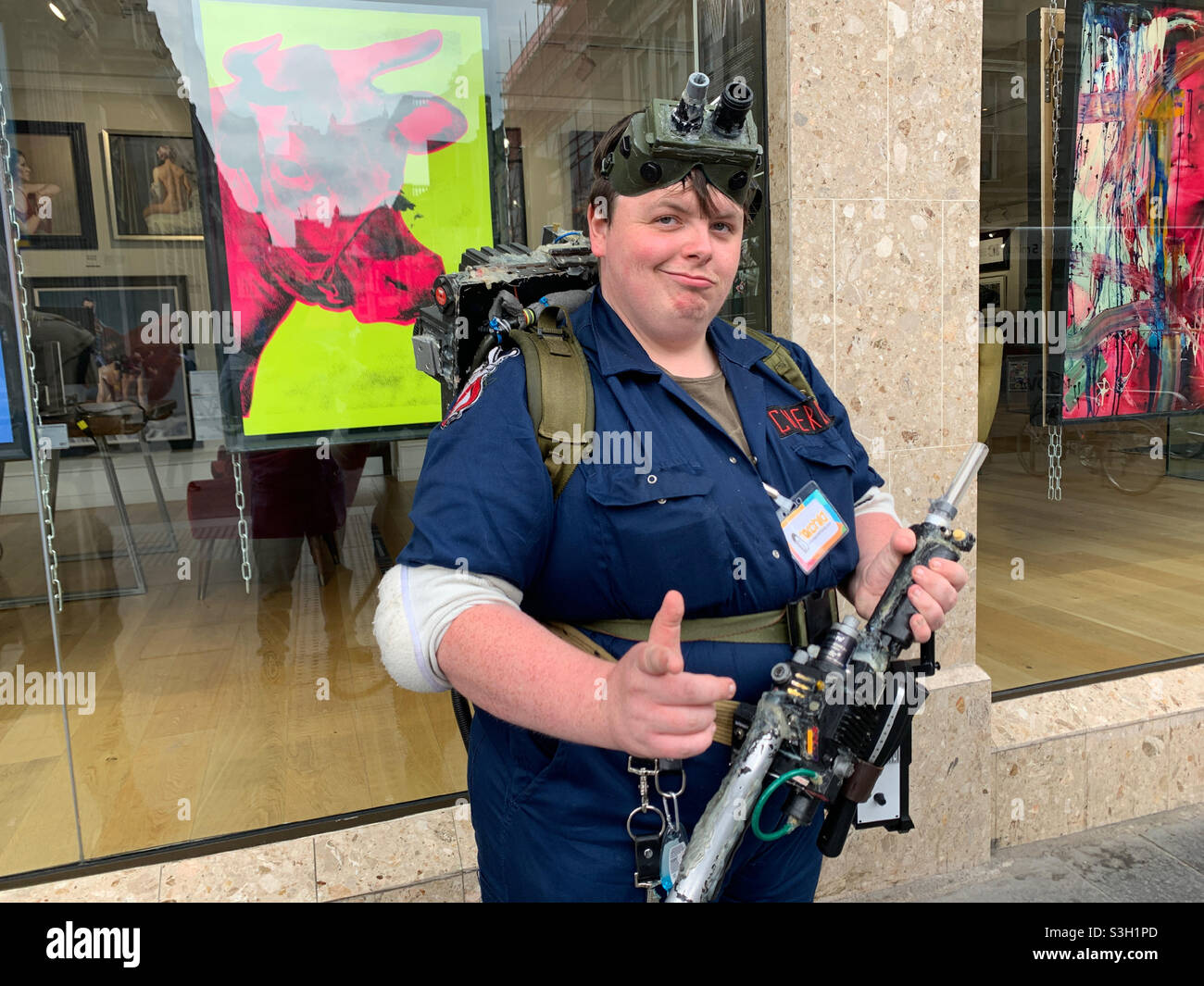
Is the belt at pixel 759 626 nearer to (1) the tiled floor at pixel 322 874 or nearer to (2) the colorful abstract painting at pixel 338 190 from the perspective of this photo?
(1) the tiled floor at pixel 322 874

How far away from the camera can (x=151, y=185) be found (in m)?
2.67

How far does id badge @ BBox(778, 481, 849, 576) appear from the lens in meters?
1.49

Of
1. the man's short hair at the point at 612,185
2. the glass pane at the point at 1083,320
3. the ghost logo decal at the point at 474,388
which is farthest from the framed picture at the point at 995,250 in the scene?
the ghost logo decal at the point at 474,388

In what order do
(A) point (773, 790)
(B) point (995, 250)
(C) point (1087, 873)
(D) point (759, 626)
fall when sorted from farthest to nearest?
(B) point (995, 250)
(C) point (1087, 873)
(D) point (759, 626)
(A) point (773, 790)

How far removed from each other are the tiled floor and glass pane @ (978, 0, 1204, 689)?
2.34 metres

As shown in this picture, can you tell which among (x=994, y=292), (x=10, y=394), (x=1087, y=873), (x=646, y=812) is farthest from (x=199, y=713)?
(x=994, y=292)

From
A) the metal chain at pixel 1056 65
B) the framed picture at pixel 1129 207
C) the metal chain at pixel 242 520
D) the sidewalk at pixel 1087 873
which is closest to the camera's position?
the metal chain at pixel 242 520

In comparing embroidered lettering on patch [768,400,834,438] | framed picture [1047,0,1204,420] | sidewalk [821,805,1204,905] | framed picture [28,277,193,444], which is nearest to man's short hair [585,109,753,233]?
embroidered lettering on patch [768,400,834,438]

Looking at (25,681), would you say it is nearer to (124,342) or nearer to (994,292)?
(124,342)

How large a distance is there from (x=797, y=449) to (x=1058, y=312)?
107 inches

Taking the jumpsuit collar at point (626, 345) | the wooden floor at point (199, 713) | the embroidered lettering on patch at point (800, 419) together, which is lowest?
the wooden floor at point (199, 713)

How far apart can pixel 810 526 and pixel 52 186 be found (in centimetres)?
253

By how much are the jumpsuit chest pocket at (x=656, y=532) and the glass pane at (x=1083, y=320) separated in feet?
7.72

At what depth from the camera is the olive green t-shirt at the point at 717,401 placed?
1561 mm
